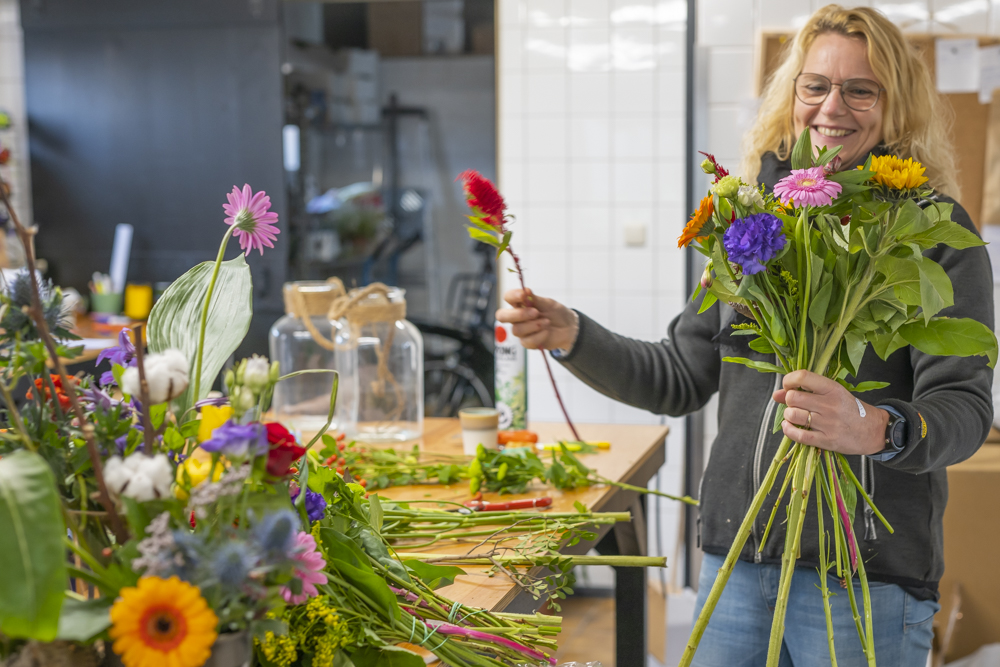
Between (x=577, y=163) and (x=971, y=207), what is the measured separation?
128 cm

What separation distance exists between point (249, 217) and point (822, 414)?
0.62 meters

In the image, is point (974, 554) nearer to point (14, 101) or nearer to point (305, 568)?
point (305, 568)

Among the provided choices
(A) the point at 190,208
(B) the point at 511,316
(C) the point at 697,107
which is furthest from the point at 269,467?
(A) the point at 190,208

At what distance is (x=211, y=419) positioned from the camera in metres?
0.60

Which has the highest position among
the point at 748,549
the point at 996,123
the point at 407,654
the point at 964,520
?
the point at 996,123

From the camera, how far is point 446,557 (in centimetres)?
109

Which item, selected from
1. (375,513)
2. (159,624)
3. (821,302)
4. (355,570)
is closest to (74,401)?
(159,624)

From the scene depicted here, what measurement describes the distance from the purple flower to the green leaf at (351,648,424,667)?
250 mm

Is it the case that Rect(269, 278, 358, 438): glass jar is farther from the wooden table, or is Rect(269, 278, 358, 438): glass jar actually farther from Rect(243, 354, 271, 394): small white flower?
Rect(243, 354, 271, 394): small white flower

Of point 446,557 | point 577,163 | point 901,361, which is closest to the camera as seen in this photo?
point 446,557

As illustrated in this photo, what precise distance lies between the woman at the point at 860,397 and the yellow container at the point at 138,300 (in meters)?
2.53

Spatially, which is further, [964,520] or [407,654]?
[964,520]

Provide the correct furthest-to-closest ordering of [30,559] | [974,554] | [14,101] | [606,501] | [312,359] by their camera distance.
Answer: [14,101]
[974,554]
[312,359]
[606,501]
[30,559]

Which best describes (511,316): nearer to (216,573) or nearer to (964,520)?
(216,573)
